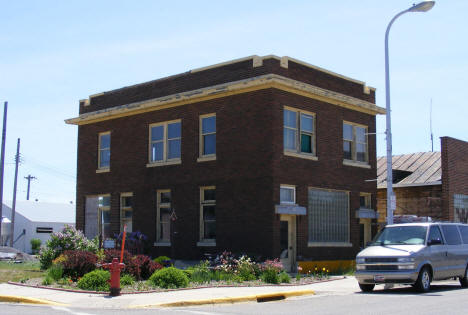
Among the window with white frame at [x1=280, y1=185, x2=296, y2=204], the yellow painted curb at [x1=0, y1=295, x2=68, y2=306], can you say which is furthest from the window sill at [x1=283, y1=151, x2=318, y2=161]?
the yellow painted curb at [x1=0, y1=295, x2=68, y2=306]

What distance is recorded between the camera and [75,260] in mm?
18156

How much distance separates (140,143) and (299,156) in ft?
24.1

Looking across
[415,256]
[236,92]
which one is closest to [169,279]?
[415,256]

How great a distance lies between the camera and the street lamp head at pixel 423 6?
1847cm

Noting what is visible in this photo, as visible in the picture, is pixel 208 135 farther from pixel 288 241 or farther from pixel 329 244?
pixel 329 244

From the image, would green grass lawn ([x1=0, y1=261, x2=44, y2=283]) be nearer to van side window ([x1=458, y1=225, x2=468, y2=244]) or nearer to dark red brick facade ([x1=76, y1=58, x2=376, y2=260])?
dark red brick facade ([x1=76, y1=58, x2=376, y2=260])

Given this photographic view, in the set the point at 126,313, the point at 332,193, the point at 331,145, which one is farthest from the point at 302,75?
the point at 126,313

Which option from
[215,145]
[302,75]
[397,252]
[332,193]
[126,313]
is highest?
[302,75]

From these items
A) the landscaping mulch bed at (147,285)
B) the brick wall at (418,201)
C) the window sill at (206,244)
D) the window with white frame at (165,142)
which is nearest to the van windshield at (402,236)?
the landscaping mulch bed at (147,285)

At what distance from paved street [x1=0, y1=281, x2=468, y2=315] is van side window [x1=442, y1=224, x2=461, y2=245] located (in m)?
1.74

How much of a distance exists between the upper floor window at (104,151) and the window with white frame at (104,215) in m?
1.47

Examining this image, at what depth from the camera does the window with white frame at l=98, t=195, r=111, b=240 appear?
92.0 feet

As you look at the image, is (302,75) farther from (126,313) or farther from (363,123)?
(126,313)

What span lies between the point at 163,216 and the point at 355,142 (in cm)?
850
